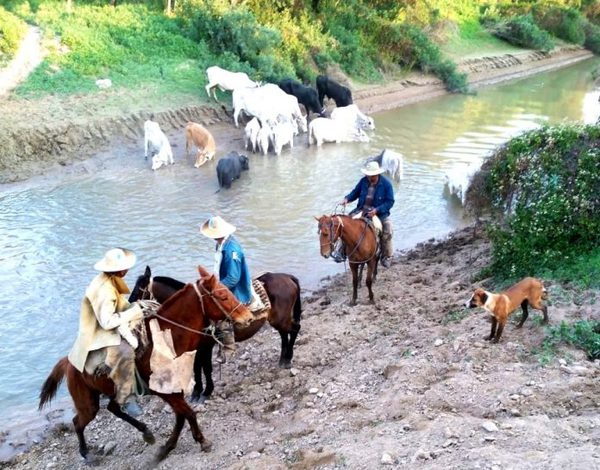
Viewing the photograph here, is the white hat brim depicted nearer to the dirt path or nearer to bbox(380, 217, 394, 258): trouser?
bbox(380, 217, 394, 258): trouser

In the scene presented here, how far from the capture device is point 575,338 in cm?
629

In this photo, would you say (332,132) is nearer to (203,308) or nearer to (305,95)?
(305,95)

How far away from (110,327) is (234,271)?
4.78 ft

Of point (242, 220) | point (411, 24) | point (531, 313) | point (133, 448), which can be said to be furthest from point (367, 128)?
point (133, 448)

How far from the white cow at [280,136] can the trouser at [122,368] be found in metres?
13.1

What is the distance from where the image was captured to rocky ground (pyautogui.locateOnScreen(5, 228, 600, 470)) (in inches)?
184

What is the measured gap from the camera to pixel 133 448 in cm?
635

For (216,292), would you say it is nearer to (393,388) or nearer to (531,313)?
(393,388)

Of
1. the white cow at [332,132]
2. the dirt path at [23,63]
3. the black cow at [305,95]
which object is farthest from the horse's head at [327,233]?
the black cow at [305,95]

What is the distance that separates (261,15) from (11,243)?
17393 millimetres

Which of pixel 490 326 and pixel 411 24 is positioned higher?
pixel 411 24

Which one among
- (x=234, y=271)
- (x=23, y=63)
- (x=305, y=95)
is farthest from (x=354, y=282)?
(x=23, y=63)

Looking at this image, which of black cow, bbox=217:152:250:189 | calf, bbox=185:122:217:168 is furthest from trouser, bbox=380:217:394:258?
calf, bbox=185:122:217:168

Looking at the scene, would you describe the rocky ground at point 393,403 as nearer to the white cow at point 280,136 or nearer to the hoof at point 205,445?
the hoof at point 205,445
